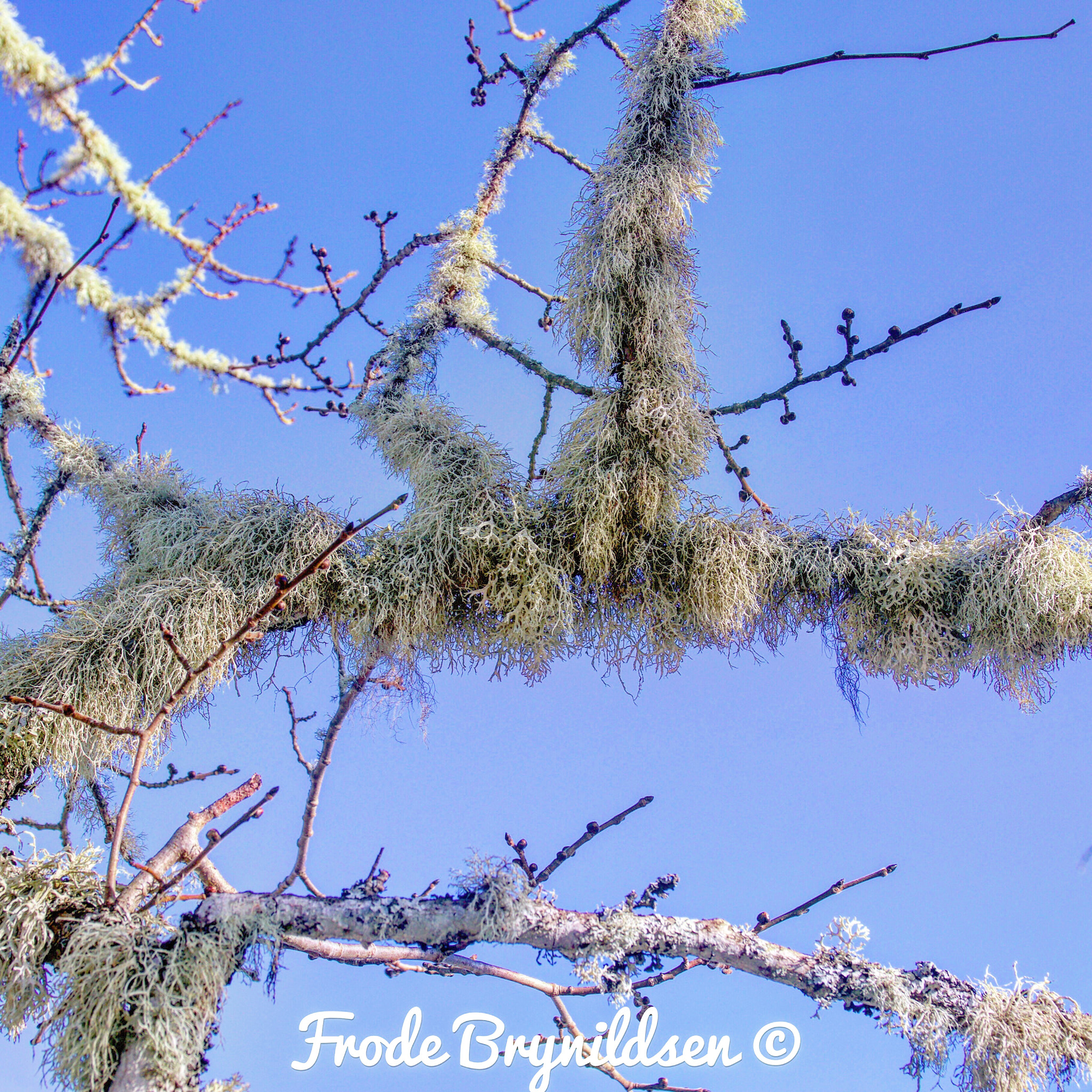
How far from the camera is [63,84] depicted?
57.6 inches

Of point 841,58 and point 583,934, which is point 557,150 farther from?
point 583,934

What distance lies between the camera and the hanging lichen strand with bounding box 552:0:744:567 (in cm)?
210

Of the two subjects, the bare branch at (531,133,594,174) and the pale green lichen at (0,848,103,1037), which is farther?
the bare branch at (531,133,594,174)

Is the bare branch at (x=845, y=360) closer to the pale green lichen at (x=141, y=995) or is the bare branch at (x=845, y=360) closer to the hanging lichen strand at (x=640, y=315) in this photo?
the hanging lichen strand at (x=640, y=315)

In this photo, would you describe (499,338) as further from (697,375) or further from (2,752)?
(2,752)

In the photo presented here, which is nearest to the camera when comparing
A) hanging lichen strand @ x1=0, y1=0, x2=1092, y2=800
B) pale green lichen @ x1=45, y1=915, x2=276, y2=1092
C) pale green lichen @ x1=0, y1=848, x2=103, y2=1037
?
pale green lichen @ x1=45, y1=915, x2=276, y2=1092

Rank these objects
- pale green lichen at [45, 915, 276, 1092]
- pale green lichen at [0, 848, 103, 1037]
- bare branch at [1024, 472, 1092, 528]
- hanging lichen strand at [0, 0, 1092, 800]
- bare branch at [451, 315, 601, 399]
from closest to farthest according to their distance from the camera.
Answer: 1. pale green lichen at [45, 915, 276, 1092]
2. pale green lichen at [0, 848, 103, 1037]
3. hanging lichen strand at [0, 0, 1092, 800]
4. bare branch at [1024, 472, 1092, 528]
5. bare branch at [451, 315, 601, 399]

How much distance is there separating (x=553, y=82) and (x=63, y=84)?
6.27ft

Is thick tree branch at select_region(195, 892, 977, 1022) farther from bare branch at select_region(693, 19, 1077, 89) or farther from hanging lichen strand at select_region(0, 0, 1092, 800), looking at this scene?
bare branch at select_region(693, 19, 1077, 89)

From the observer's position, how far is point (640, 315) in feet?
7.15

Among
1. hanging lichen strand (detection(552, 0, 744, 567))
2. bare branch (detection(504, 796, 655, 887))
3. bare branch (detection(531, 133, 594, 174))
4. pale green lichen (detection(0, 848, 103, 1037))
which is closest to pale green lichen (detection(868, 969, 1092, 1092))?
bare branch (detection(504, 796, 655, 887))

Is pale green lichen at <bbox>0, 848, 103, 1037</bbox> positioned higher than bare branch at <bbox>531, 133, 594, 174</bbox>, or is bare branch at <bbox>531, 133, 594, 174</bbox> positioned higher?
A: bare branch at <bbox>531, 133, 594, 174</bbox>

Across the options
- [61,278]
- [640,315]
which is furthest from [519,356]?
[61,278]

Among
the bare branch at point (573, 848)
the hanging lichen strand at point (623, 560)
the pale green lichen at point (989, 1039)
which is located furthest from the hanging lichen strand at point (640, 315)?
the pale green lichen at point (989, 1039)
